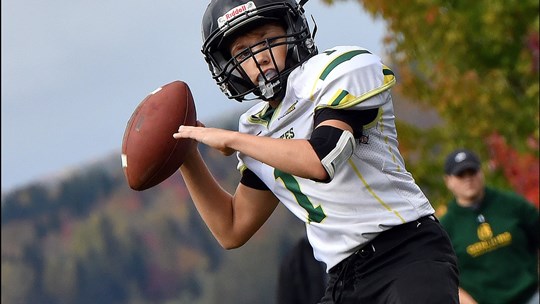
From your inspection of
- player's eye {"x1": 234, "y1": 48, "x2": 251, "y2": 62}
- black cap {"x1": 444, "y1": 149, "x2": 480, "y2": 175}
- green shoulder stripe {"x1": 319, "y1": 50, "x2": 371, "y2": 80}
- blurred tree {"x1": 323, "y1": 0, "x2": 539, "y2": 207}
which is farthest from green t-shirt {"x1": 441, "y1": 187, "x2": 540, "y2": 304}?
green shoulder stripe {"x1": 319, "y1": 50, "x2": 371, "y2": 80}

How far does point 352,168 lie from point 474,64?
8136mm

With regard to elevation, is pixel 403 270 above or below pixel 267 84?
below

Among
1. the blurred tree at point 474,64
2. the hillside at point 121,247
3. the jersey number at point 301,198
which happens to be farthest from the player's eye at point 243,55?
the hillside at point 121,247

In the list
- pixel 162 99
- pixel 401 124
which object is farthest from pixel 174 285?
pixel 162 99

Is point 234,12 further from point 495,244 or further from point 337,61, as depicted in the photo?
point 495,244

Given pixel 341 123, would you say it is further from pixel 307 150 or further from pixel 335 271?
pixel 335 271

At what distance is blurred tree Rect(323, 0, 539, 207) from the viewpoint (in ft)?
39.3

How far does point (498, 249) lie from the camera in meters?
8.18

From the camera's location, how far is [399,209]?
180 inches

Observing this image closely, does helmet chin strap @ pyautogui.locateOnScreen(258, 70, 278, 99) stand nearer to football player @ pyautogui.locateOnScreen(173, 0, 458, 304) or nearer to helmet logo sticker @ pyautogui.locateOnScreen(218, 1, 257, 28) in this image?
football player @ pyautogui.locateOnScreen(173, 0, 458, 304)

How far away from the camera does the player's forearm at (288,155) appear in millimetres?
4305

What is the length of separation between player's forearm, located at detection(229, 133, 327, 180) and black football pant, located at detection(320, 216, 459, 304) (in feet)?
1.35

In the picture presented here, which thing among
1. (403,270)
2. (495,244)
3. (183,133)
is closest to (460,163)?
(495,244)

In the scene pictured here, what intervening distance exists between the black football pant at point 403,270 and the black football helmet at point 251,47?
66cm
